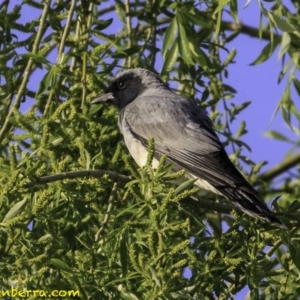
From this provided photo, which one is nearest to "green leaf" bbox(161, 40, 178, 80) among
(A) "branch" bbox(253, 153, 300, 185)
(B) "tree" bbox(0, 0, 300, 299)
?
(B) "tree" bbox(0, 0, 300, 299)

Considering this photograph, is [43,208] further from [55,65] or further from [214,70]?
[214,70]

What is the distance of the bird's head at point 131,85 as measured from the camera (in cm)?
734

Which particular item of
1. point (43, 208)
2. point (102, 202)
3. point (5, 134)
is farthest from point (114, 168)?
point (43, 208)

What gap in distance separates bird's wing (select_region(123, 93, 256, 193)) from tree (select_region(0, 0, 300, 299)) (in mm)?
169

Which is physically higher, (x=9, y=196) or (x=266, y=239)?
(x=9, y=196)

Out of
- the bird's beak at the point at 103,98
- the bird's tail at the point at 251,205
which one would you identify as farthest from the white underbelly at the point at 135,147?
the bird's tail at the point at 251,205

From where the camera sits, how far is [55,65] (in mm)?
5594

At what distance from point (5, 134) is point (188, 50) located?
1174 millimetres

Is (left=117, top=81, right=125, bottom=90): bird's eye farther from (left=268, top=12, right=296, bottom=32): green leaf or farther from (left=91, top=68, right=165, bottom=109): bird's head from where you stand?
(left=268, top=12, right=296, bottom=32): green leaf

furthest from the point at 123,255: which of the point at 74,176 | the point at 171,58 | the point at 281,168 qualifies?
the point at 281,168

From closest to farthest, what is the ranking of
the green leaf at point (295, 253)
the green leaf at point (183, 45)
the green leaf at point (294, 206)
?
1. the green leaf at point (295, 253)
2. the green leaf at point (294, 206)
3. the green leaf at point (183, 45)

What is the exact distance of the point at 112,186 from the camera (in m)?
5.50

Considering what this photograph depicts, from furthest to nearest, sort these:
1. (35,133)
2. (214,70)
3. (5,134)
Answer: (214,70), (5,134), (35,133)

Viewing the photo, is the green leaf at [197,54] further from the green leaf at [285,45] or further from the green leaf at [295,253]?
the green leaf at [295,253]
